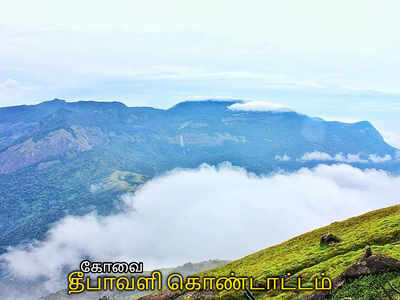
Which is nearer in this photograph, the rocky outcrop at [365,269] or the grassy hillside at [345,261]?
the grassy hillside at [345,261]

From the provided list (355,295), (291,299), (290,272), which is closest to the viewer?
(355,295)

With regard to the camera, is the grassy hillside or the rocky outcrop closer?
the grassy hillside

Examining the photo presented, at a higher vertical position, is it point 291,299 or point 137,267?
point 137,267

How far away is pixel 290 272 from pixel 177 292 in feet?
61.0

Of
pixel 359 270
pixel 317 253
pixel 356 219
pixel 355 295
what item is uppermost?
pixel 356 219

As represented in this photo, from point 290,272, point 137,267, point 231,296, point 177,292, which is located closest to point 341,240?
point 290,272

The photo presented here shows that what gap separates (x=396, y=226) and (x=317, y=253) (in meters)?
13.1

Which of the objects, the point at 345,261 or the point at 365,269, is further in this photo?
the point at 345,261

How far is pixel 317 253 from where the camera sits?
5269 cm

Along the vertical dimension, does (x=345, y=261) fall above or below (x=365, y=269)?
above

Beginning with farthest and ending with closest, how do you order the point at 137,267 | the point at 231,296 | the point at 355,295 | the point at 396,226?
the point at 137,267 < the point at 396,226 < the point at 231,296 < the point at 355,295

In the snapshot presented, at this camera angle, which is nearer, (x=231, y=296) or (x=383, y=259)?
(x=383, y=259)

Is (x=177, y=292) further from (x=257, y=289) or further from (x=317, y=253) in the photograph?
(x=317, y=253)

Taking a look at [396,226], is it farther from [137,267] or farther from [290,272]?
[137,267]
